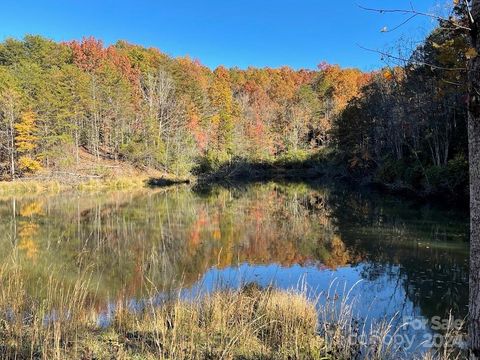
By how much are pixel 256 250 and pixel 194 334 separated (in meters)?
7.72

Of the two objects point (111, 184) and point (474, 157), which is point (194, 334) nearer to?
point (474, 157)

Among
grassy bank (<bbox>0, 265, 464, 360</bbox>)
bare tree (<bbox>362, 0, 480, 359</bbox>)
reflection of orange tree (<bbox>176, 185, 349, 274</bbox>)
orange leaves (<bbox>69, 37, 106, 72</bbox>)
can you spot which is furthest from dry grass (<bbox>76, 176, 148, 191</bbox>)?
bare tree (<bbox>362, 0, 480, 359</bbox>)

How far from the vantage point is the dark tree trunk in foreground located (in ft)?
7.52

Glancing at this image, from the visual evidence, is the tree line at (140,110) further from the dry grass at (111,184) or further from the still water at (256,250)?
the still water at (256,250)

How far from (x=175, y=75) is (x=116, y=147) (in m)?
23.0

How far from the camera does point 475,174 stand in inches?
93.9

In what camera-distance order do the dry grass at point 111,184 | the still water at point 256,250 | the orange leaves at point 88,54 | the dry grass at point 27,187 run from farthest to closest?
the orange leaves at point 88,54
the dry grass at point 111,184
the dry grass at point 27,187
the still water at point 256,250

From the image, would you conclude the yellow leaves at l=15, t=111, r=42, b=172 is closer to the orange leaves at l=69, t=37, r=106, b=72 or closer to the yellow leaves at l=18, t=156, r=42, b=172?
the yellow leaves at l=18, t=156, r=42, b=172

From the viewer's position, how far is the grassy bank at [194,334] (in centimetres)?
402

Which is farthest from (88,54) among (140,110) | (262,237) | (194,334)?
(194,334)

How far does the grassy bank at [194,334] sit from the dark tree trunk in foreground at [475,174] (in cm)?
131

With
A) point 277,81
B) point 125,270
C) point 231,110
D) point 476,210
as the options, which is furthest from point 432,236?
point 277,81

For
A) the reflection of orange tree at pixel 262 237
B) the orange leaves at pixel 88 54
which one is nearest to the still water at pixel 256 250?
the reflection of orange tree at pixel 262 237

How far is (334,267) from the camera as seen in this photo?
10.4 meters
